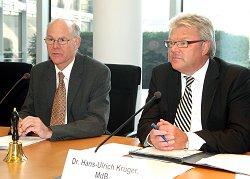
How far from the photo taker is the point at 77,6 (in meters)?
5.45

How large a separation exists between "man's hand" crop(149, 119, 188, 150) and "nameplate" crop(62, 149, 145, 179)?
2.00 feet

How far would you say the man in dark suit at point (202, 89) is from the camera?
228 centimetres

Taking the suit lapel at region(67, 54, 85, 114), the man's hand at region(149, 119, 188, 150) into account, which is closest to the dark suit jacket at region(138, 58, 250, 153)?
the man's hand at region(149, 119, 188, 150)

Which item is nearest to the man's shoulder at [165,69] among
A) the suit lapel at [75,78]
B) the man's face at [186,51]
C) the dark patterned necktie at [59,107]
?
the man's face at [186,51]

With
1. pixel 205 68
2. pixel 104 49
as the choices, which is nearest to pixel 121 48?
pixel 104 49

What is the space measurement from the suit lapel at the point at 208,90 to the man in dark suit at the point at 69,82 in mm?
611

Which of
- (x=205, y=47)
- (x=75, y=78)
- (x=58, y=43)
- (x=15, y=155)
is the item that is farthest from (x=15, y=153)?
(x=205, y=47)

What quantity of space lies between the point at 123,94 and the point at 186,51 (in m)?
0.77

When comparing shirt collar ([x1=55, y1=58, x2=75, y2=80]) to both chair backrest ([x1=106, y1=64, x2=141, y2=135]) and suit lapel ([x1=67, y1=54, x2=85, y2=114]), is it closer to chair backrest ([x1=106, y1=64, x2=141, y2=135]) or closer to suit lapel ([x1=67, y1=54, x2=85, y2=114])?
suit lapel ([x1=67, y1=54, x2=85, y2=114])

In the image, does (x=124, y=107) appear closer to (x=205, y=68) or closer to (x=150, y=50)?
(x=205, y=68)

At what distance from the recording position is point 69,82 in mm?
2814

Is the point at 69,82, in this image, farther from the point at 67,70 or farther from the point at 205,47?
the point at 205,47

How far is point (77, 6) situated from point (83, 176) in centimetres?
415

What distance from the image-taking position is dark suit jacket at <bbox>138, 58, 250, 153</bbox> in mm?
2174
